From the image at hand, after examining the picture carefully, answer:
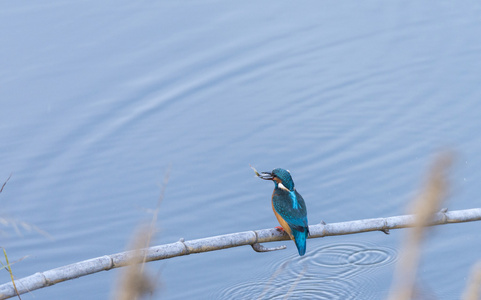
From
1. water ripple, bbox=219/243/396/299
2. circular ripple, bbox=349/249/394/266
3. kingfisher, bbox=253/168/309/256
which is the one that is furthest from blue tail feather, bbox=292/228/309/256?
circular ripple, bbox=349/249/394/266

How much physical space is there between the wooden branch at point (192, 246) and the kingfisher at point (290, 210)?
0.09 m

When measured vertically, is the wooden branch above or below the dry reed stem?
below

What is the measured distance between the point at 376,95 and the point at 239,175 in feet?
6.37

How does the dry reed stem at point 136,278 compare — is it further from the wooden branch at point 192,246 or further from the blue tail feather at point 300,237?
the blue tail feather at point 300,237

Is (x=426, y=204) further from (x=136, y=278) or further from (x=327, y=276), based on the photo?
Answer: (x=327, y=276)

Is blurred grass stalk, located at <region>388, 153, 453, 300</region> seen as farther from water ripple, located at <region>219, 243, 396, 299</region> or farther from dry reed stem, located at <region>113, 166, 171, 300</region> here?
water ripple, located at <region>219, 243, 396, 299</region>

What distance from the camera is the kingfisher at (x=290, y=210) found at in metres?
3.69

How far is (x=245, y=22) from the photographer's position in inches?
324

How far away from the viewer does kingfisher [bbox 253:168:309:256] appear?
3.69 metres

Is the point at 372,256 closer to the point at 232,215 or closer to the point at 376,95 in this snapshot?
the point at 232,215

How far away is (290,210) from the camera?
375 centimetres

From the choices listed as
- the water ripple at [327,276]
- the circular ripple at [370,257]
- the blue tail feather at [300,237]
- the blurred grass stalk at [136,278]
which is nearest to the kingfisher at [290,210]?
the blue tail feather at [300,237]

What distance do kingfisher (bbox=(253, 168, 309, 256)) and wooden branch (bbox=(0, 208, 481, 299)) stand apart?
9 cm

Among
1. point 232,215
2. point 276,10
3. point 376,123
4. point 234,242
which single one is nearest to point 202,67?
point 276,10
